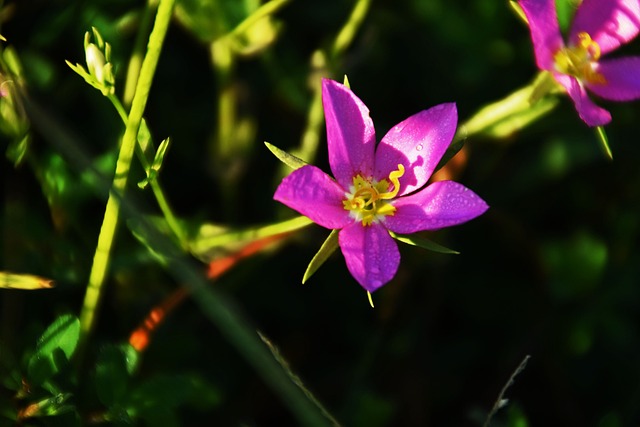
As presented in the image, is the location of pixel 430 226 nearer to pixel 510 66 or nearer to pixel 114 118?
A: pixel 114 118

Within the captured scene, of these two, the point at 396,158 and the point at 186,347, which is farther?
the point at 186,347

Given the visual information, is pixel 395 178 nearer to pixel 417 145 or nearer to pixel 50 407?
pixel 417 145

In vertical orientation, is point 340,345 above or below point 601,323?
above

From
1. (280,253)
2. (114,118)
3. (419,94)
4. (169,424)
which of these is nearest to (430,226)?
(169,424)

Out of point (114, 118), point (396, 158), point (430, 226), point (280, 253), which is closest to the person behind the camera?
point (430, 226)

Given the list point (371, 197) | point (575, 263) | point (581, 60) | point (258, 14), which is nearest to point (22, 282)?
point (371, 197)

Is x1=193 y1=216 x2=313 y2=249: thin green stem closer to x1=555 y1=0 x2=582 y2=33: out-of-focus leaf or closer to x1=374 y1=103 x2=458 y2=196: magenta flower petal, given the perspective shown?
x1=374 y1=103 x2=458 y2=196: magenta flower petal

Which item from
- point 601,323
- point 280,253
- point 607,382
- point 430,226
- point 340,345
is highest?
point 430,226
